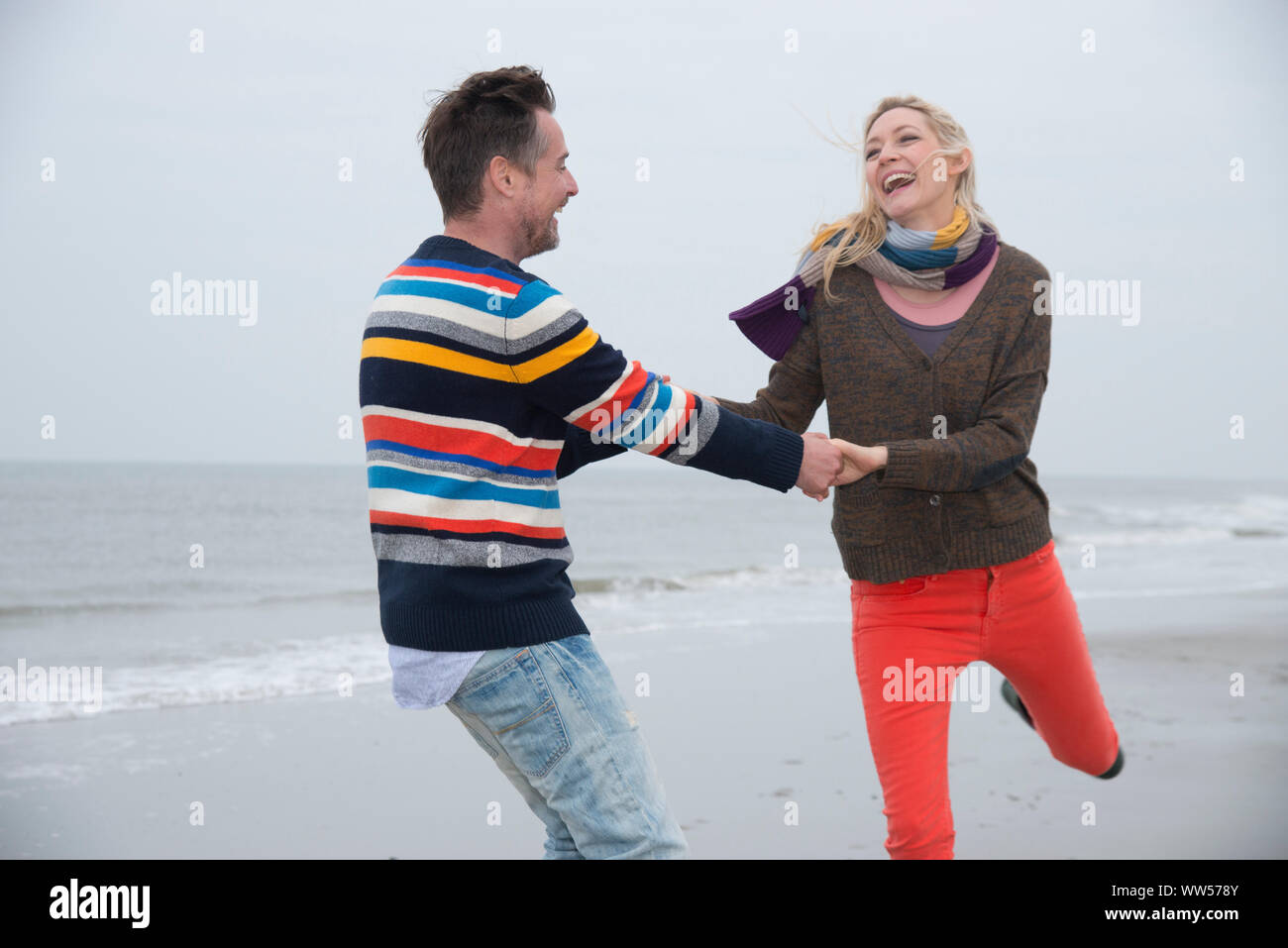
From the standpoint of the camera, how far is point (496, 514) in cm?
214

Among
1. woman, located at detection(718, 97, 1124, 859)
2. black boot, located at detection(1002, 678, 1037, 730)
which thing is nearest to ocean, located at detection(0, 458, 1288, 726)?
black boot, located at detection(1002, 678, 1037, 730)

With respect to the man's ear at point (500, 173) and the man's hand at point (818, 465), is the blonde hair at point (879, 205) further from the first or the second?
the man's ear at point (500, 173)

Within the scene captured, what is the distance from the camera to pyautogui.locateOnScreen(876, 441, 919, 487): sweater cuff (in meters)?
2.71

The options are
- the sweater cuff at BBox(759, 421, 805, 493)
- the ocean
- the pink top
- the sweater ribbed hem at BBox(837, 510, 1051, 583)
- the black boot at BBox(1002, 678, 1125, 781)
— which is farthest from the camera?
the ocean

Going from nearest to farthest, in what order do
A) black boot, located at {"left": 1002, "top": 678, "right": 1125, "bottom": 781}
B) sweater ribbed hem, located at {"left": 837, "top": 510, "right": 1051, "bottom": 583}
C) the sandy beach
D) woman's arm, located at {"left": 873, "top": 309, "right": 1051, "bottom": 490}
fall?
woman's arm, located at {"left": 873, "top": 309, "right": 1051, "bottom": 490}
sweater ribbed hem, located at {"left": 837, "top": 510, "right": 1051, "bottom": 583}
black boot, located at {"left": 1002, "top": 678, "right": 1125, "bottom": 781}
the sandy beach

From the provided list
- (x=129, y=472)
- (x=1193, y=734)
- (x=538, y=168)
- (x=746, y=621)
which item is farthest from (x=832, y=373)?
(x=129, y=472)

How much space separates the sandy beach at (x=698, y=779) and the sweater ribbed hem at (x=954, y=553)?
2.08 metres

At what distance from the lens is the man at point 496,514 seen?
2.12m

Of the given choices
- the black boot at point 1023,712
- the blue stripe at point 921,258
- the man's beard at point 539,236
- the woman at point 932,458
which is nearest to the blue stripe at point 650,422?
the man's beard at point 539,236

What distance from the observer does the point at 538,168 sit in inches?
91.1

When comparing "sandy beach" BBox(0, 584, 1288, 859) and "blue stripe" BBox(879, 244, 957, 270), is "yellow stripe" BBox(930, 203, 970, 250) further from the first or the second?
"sandy beach" BBox(0, 584, 1288, 859)

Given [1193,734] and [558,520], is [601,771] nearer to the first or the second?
[558,520]
